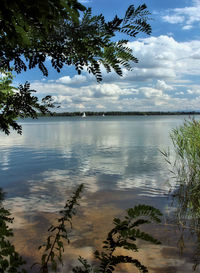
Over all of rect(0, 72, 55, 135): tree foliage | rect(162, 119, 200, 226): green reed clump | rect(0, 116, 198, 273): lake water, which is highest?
rect(0, 72, 55, 135): tree foliage

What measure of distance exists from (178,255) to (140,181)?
22.2 ft

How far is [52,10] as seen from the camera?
1.05 m

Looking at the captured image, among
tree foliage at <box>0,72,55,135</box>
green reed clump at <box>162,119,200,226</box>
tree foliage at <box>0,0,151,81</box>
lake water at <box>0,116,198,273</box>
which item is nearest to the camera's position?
tree foliage at <box>0,0,151,81</box>

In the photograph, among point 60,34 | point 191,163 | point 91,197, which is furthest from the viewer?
point 91,197

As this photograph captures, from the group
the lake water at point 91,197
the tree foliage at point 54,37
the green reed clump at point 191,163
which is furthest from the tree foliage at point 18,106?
the green reed clump at point 191,163

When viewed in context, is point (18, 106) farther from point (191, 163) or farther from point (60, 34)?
point (191, 163)

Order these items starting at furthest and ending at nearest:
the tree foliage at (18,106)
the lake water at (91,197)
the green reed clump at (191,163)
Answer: the green reed clump at (191,163)
the lake water at (91,197)
the tree foliage at (18,106)

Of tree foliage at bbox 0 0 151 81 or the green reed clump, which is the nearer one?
tree foliage at bbox 0 0 151 81

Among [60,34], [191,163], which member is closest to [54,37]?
[60,34]

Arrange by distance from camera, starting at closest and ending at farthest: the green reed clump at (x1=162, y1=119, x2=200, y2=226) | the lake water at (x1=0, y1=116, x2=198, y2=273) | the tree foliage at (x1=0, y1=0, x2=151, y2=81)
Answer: the tree foliage at (x1=0, y1=0, x2=151, y2=81)
the lake water at (x1=0, y1=116, x2=198, y2=273)
the green reed clump at (x1=162, y1=119, x2=200, y2=226)

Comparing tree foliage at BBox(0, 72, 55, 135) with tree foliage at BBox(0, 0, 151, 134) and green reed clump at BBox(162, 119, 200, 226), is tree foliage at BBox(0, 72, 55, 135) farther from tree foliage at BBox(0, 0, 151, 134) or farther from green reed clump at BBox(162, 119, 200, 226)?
green reed clump at BBox(162, 119, 200, 226)

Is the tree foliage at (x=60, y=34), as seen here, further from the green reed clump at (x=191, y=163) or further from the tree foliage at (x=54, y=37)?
the green reed clump at (x=191, y=163)

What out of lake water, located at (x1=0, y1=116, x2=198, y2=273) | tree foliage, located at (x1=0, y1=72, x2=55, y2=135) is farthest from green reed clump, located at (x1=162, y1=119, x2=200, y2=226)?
tree foliage, located at (x1=0, y1=72, x2=55, y2=135)

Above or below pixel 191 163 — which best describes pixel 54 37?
above
